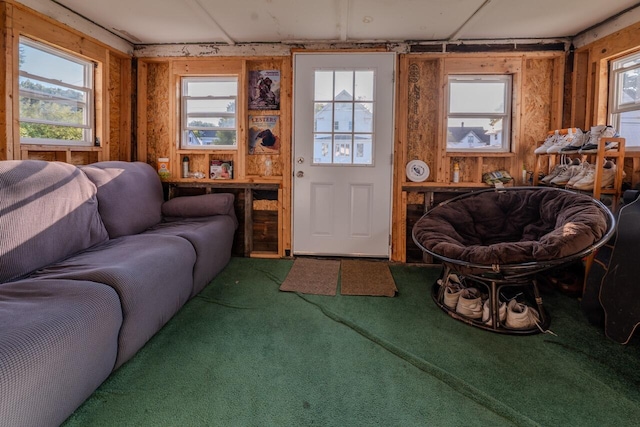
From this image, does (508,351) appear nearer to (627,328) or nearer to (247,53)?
(627,328)

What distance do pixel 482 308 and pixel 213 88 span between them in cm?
352

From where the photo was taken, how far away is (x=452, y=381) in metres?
1.79

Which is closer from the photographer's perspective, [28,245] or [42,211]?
[28,245]

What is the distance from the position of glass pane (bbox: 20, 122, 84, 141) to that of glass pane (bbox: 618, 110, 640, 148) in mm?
4958

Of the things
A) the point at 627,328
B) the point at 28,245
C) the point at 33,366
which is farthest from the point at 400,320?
the point at 28,245

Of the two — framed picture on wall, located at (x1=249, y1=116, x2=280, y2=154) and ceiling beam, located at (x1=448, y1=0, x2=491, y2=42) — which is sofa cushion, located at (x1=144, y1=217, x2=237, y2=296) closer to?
framed picture on wall, located at (x1=249, y1=116, x2=280, y2=154)

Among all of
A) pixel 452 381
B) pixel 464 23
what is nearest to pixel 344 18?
pixel 464 23

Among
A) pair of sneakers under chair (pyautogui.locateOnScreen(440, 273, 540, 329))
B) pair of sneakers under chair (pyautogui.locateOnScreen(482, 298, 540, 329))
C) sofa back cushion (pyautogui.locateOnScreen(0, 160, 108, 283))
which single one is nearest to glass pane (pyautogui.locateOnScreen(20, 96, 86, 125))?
sofa back cushion (pyautogui.locateOnScreen(0, 160, 108, 283))

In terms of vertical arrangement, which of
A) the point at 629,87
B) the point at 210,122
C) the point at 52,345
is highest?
the point at 629,87

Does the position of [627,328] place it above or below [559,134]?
below

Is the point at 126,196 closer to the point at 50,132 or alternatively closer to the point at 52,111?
the point at 50,132

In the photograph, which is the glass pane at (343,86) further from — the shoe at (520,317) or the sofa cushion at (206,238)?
the shoe at (520,317)

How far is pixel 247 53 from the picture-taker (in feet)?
12.8

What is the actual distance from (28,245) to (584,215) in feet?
10.7
